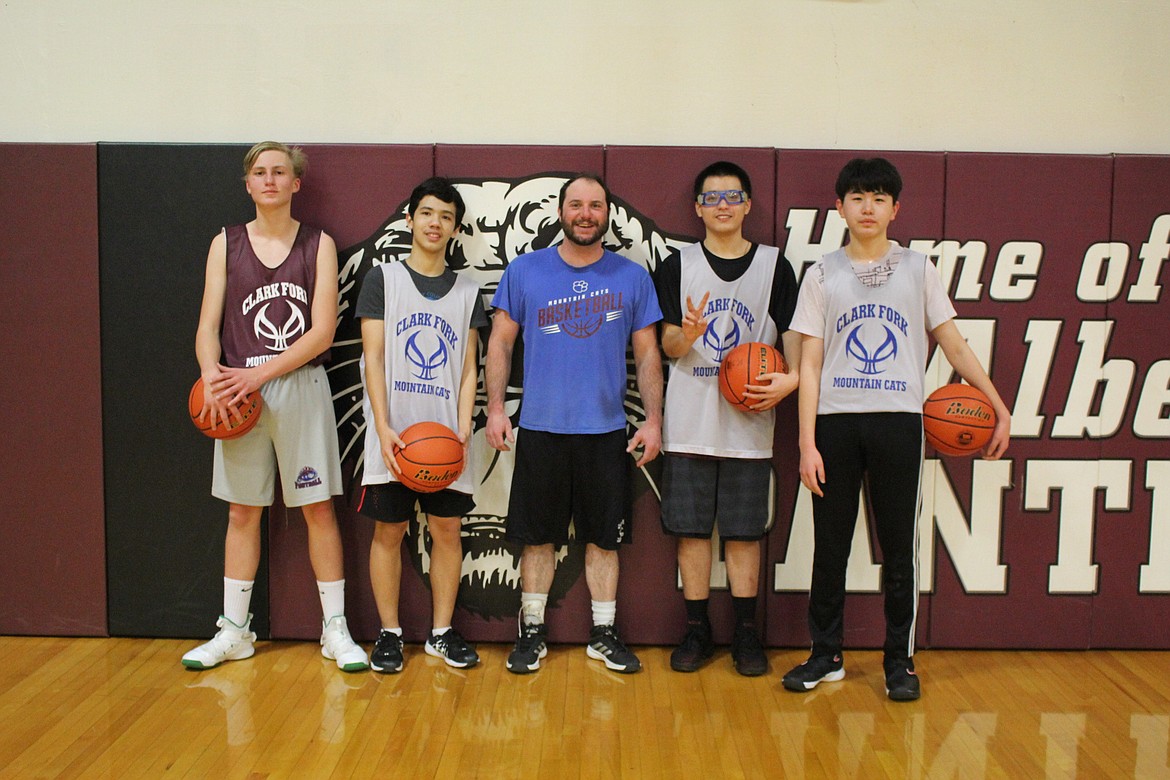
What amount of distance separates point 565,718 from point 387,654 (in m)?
0.78

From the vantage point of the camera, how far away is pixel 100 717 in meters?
3.10

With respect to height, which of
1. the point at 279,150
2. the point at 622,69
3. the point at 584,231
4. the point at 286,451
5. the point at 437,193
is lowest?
the point at 286,451

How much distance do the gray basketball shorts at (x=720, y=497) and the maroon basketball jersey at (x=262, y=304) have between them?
1488 mm

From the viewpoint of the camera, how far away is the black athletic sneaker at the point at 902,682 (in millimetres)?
3268

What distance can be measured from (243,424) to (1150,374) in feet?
11.1

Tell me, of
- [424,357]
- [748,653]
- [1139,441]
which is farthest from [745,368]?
[1139,441]

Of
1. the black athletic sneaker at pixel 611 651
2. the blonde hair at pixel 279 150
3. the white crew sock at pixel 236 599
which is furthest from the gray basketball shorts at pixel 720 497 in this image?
the blonde hair at pixel 279 150

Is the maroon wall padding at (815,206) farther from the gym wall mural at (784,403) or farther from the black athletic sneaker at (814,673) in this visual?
the black athletic sneaker at (814,673)

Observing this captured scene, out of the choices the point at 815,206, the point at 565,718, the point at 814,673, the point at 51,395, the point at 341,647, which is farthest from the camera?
the point at 51,395

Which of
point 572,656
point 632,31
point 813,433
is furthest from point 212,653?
point 632,31

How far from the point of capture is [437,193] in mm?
3480

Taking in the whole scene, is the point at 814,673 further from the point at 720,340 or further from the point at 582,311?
the point at 582,311

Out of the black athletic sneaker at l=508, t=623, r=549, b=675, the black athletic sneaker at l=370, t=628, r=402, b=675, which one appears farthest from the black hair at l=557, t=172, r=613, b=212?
the black athletic sneaker at l=370, t=628, r=402, b=675

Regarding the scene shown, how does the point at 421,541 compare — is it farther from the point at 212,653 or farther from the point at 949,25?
the point at 949,25
